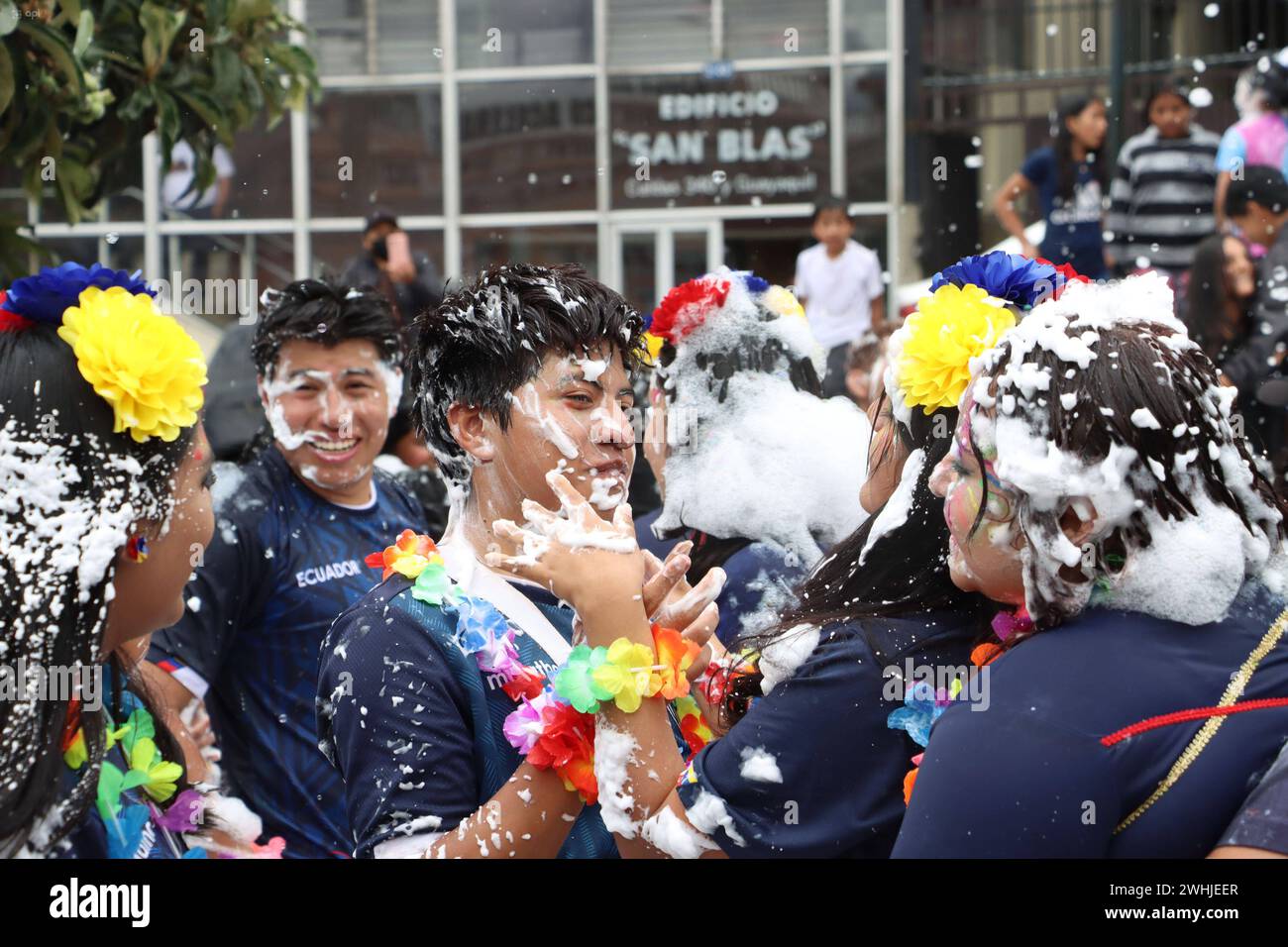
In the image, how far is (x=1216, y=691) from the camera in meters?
1.57

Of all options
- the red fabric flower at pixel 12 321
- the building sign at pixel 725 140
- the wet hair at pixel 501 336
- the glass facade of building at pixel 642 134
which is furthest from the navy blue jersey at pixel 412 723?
the building sign at pixel 725 140

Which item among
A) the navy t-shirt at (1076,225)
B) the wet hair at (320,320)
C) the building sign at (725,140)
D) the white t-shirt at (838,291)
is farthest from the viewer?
the building sign at (725,140)

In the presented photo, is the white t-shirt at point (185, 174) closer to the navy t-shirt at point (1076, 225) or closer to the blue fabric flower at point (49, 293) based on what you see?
the navy t-shirt at point (1076, 225)

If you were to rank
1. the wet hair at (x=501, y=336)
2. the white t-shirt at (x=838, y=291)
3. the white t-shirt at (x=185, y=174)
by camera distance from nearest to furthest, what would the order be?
the wet hair at (x=501, y=336) → the white t-shirt at (x=838, y=291) → the white t-shirt at (x=185, y=174)

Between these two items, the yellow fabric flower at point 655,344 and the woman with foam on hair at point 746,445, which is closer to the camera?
the woman with foam on hair at point 746,445

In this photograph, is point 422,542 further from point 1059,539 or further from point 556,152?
point 556,152

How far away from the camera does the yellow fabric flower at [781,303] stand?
356 centimetres

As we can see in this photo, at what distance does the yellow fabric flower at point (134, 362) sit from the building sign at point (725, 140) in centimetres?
890

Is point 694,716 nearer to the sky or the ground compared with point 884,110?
nearer to the ground

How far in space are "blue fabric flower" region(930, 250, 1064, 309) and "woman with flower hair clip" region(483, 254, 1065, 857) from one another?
1.23 feet

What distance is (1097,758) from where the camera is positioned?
1528 millimetres

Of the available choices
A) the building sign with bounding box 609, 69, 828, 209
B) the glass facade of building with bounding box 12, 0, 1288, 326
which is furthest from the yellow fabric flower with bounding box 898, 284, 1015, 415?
the building sign with bounding box 609, 69, 828, 209
